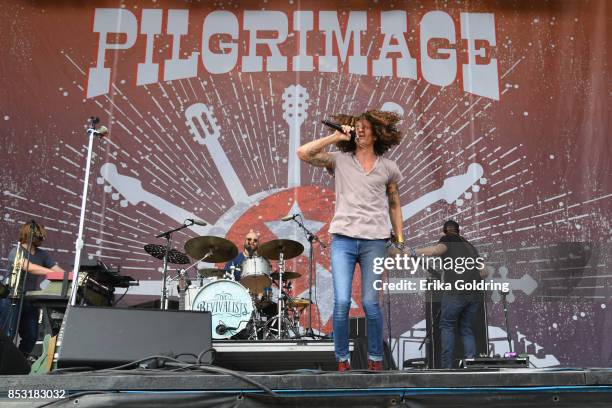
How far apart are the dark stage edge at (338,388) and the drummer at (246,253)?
442 cm

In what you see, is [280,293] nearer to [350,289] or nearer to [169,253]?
[169,253]

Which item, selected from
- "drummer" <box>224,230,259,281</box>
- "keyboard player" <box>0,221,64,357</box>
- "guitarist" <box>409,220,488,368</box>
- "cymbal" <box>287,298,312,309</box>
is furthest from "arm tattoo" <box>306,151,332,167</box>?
"keyboard player" <box>0,221,64,357</box>

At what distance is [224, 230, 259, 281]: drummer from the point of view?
6.39 meters

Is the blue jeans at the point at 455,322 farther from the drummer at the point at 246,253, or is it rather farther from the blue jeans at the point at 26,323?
the blue jeans at the point at 26,323

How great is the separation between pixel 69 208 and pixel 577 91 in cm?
594

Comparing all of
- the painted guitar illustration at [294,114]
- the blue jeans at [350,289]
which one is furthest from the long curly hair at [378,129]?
the painted guitar illustration at [294,114]

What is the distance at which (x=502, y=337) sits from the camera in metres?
6.20

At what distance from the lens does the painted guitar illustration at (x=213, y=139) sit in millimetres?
6973

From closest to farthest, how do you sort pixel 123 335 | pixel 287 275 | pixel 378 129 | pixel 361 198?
pixel 123 335
pixel 361 198
pixel 378 129
pixel 287 275

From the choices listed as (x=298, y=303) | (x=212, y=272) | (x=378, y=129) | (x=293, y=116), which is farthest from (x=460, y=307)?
(x=293, y=116)

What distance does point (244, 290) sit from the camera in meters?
5.79

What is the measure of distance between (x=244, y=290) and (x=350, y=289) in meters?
2.55

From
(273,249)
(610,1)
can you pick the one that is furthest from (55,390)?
(610,1)

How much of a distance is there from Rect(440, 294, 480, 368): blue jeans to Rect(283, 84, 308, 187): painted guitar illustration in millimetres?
2529
